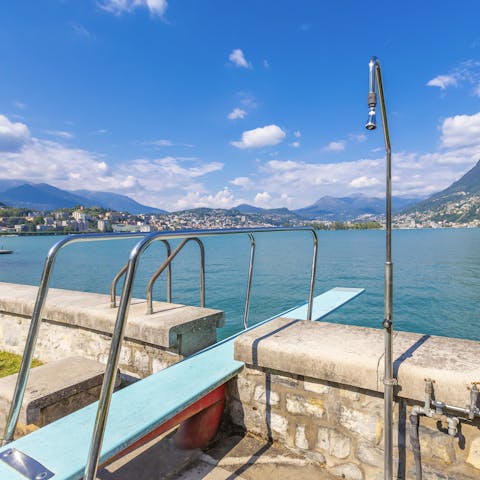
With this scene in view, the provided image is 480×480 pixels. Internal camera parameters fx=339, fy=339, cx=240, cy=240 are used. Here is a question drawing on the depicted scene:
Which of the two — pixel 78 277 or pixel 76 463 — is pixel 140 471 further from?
pixel 78 277

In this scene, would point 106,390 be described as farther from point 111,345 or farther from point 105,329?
point 105,329

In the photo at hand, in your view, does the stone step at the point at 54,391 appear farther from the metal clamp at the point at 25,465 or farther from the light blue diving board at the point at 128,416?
the metal clamp at the point at 25,465

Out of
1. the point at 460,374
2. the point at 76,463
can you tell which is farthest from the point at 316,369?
the point at 76,463

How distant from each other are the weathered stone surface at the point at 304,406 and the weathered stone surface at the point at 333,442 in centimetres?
10

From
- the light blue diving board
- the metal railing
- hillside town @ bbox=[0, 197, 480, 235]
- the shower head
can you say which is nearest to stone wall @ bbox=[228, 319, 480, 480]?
the light blue diving board

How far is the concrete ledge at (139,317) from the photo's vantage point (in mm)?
2775

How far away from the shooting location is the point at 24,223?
366 feet

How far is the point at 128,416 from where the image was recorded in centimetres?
184

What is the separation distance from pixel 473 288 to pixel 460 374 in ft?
59.4

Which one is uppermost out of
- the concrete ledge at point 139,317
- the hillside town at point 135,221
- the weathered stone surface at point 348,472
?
the hillside town at point 135,221

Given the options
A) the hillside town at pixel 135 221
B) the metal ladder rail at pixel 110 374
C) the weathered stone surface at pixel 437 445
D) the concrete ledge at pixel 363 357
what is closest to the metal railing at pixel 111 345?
the metal ladder rail at pixel 110 374

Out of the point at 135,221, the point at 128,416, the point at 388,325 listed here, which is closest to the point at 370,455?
the point at 388,325

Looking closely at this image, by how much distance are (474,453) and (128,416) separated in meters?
1.78

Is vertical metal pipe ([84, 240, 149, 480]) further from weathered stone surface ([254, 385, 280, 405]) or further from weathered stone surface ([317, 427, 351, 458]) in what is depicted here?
weathered stone surface ([317, 427, 351, 458])
